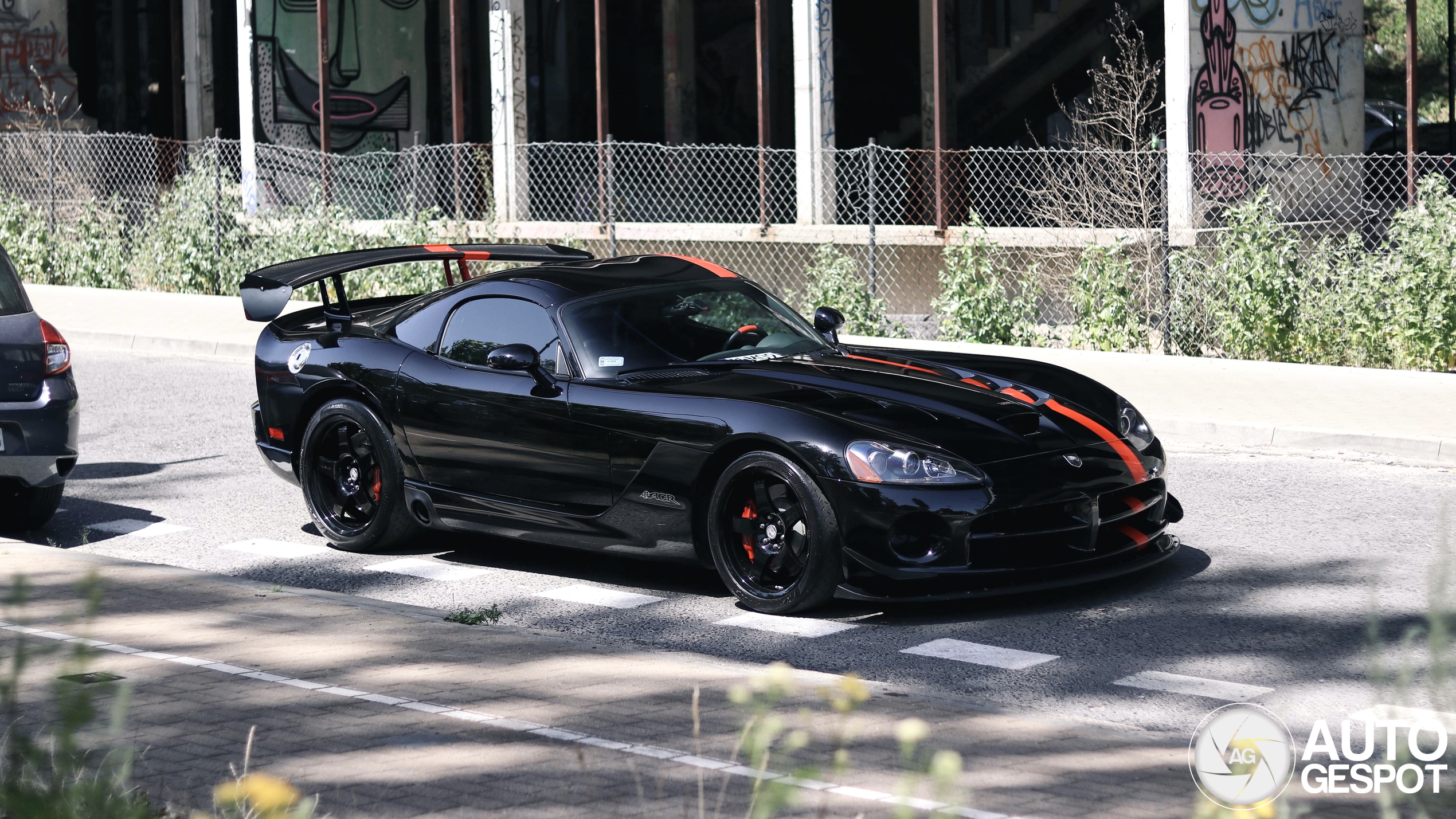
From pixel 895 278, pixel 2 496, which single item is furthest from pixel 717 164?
pixel 2 496

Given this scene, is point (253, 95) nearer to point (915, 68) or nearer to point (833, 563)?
point (915, 68)

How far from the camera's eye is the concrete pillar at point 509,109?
21062 mm

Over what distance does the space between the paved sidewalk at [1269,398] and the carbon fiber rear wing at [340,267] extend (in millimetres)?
3943

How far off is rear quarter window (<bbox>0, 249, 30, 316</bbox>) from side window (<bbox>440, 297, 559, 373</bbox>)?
229 cm

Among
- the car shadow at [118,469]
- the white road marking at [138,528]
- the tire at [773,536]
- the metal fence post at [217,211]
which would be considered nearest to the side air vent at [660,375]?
the tire at [773,536]

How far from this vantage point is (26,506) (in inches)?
347

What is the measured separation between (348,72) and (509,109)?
7.22 meters

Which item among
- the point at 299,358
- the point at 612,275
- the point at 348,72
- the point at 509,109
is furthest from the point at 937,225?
the point at 348,72

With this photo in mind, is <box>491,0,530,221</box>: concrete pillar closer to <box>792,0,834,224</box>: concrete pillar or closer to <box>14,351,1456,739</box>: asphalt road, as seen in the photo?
<box>792,0,834,224</box>: concrete pillar

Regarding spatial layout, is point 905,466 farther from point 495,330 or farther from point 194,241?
point 194,241

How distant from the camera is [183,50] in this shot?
96.8 feet

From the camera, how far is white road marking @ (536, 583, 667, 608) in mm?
7207

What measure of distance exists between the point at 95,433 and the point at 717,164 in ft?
52.6

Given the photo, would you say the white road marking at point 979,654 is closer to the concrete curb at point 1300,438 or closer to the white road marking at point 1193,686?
the white road marking at point 1193,686
